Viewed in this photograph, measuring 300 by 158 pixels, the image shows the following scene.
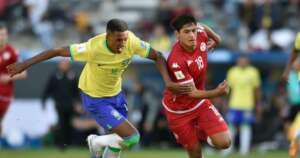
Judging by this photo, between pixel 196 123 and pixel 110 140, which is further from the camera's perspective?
pixel 196 123

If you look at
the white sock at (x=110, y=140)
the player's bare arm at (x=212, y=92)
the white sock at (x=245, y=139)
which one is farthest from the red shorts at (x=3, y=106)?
the white sock at (x=245, y=139)

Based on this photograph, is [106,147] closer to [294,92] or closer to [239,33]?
[294,92]

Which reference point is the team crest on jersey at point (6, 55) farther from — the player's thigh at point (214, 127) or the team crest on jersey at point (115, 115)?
the player's thigh at point (214, 127)

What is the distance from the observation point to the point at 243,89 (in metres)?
22.1

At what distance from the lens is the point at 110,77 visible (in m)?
13.9

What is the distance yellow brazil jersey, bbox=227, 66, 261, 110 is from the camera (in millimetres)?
21984

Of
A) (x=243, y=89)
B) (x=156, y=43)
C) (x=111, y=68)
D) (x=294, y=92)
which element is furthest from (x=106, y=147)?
(x=156, y=43)

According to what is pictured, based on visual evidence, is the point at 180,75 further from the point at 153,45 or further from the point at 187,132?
the point at 153,45

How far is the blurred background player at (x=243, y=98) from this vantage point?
2200 cm

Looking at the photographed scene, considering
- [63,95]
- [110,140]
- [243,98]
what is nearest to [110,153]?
[110,140]

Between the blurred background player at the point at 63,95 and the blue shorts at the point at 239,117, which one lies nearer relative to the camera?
the blurred background player at the point at 63,95

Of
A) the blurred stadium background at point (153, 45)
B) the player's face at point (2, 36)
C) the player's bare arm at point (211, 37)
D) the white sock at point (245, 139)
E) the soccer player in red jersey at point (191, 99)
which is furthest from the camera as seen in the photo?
the blurred stadium background at point (153, 45)

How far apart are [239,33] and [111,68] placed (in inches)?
498

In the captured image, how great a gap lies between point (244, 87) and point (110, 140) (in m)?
8.72
